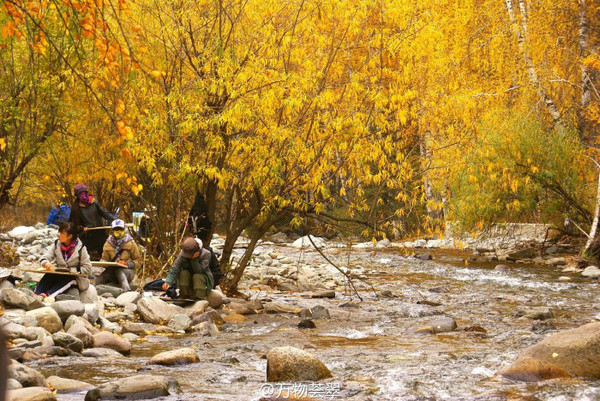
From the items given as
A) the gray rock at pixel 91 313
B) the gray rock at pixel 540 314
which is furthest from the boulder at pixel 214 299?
the gray rock at pixel 540 314

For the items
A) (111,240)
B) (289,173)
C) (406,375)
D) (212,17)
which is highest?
(212,17)

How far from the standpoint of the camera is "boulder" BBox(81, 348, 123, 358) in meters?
7.61

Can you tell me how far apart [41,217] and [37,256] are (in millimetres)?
29466

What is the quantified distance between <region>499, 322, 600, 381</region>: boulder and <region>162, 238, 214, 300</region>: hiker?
5.49m

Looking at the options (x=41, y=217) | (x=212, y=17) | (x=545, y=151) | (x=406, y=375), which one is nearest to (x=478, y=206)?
(x=545, y=151)

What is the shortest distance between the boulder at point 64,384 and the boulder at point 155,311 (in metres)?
Answer: 3.94

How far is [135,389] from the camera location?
5832 millimetres

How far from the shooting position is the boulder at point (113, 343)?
799cm

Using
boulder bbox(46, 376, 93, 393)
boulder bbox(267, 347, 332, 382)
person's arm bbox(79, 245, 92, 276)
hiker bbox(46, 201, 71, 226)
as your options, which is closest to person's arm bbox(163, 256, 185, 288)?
person's arm bbox(79, 245, 92, 276)

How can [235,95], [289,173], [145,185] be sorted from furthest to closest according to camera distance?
[145,185] < [289,173] < [235,95]

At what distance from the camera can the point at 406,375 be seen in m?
6.94

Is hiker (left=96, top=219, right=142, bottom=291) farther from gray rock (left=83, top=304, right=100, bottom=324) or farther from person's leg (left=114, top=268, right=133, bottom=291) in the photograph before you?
gray rock (left=83, top=304, right=100, bottom=324)

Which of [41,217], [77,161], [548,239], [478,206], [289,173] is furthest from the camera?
[41,217]

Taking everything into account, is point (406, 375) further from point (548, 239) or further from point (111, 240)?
point (548, 239)
